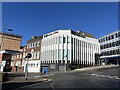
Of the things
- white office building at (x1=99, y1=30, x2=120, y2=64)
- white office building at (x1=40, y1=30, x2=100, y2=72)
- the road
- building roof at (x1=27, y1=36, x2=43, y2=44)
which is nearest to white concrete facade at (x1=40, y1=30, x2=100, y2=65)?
white office building at (x1=40, y1=30, x2=100, y2=72)

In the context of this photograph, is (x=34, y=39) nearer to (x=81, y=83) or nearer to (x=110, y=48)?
(x=110, y=48)

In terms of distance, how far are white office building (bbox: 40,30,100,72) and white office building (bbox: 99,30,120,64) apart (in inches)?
256

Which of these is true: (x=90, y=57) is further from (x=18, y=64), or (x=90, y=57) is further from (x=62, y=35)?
(x=18, y=64)

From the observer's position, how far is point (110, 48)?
75188mm

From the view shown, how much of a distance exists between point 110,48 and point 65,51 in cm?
1952

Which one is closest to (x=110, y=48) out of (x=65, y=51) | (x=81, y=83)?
(x=65, y=51)

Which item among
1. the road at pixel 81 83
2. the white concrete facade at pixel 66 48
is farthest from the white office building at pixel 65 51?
the road at pixel 81 83

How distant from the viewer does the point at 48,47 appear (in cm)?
7012

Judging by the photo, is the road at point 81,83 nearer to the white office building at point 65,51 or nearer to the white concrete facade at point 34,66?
the white office building at point 65,51

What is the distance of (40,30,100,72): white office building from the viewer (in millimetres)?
64375

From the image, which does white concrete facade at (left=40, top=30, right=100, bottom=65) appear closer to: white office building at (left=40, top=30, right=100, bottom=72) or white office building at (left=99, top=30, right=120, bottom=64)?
white office building at (left=40, top=30, right=100, bottom=72)

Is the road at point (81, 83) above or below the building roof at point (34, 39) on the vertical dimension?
below

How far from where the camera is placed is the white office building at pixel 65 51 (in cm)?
6438

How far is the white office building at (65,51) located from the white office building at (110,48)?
651 centimetres
